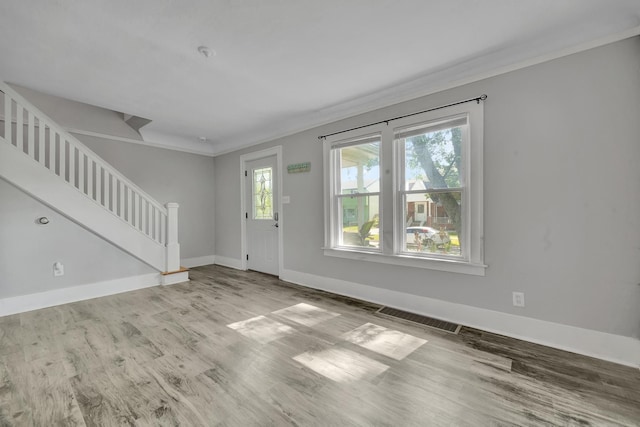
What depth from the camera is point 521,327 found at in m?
2.39

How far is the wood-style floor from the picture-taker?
154 cm

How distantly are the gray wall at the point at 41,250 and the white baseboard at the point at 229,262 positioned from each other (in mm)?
1919

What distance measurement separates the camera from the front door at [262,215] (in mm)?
4730

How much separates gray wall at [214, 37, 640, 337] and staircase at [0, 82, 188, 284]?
12.8 ft

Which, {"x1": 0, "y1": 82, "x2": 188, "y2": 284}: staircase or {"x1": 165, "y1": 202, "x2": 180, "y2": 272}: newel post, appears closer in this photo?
{"x1": 0, "y1": 82, "x2": 188, "y2": 284}: staircase

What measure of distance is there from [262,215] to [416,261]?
296cm

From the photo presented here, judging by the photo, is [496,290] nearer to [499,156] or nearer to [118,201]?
[499,156]

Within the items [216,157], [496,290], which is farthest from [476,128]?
[216,157]

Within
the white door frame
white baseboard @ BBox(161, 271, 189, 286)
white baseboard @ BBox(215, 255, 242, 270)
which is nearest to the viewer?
white baseboard @ BBox(161, 271, 189, 286)

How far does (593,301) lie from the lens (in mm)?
2107

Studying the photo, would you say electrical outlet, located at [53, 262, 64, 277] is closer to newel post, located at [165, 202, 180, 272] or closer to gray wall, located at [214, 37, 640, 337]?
newel post, located at [165, 202, 180, 272]

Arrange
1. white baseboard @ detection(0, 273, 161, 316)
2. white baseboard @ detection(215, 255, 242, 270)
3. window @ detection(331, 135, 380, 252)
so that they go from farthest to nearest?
white baseboard @ detection(215, 255, 242, 270) → window @ detection(331, 135, 380, 252) → white baseboard @ detection(0, 273, 161, 316)

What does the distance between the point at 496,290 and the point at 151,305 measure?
3828 mm

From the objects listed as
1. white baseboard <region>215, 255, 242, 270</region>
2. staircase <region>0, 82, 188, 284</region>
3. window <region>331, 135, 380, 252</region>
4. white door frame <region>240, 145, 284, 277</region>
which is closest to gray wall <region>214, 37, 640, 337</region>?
A: window <region>331, 135, 380, 252</region>
